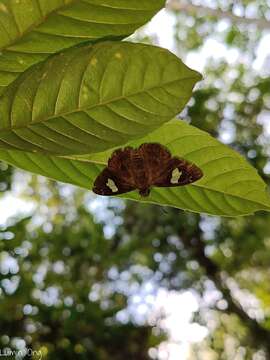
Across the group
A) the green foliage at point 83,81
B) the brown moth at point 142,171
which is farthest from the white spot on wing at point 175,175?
the green foliage at point 83,81

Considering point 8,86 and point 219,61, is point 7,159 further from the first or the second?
point 219,61

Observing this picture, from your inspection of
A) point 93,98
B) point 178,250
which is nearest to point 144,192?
point 93,98

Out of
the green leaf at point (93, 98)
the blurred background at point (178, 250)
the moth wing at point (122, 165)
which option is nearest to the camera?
the green leaf at point (93, 98)

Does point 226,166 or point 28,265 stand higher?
A: point 226,166

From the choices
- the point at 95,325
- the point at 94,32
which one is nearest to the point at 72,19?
the point at 94,32

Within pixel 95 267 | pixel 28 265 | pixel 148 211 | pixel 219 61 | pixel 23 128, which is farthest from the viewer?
pixel 219 61

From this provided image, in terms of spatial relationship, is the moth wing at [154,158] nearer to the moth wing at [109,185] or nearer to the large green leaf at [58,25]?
the moth wing at [109,185]
